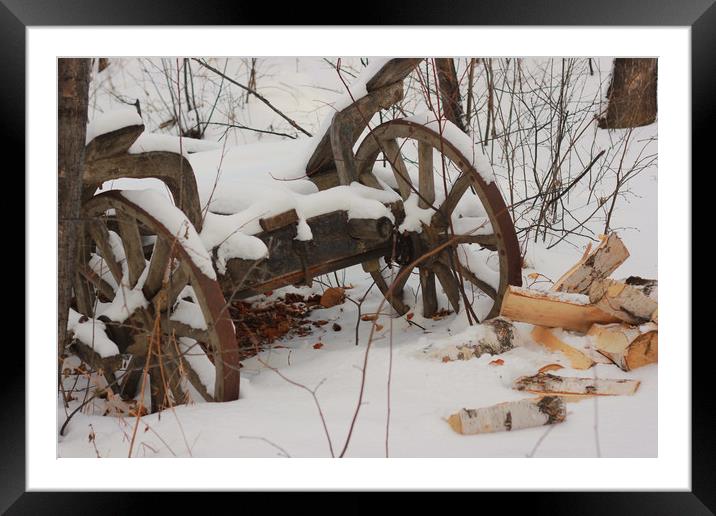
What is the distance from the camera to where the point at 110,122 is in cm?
331

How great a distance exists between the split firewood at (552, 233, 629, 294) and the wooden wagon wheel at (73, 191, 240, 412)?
66.4 inches

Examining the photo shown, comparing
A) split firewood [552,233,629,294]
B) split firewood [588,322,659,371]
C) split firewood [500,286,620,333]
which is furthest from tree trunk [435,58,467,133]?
split firewood [588,322,659,371]

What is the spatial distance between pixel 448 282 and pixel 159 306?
1.70m

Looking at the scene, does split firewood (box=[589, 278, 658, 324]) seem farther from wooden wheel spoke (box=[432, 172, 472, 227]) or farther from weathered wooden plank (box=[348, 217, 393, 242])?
weathered wooden plank (box=[348, 217, 393, 242])

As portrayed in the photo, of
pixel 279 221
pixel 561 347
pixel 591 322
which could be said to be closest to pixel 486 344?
pixel 561 347

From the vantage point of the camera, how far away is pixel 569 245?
231 inches

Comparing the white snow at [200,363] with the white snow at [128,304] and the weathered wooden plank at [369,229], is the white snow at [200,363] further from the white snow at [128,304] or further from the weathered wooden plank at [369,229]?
the weathered wooden plank at [369,229]

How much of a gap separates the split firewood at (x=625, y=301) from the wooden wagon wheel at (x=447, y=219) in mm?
495

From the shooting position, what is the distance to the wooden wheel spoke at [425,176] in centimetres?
426

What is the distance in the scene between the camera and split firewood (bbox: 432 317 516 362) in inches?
142

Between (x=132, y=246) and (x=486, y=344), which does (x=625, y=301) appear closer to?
(x=486, y=344)

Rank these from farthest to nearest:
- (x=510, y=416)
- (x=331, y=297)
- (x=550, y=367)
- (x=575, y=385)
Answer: (x=331, y=297) < (x=550, y=367) < (x=575, y=385) < (x=510, y=416)
